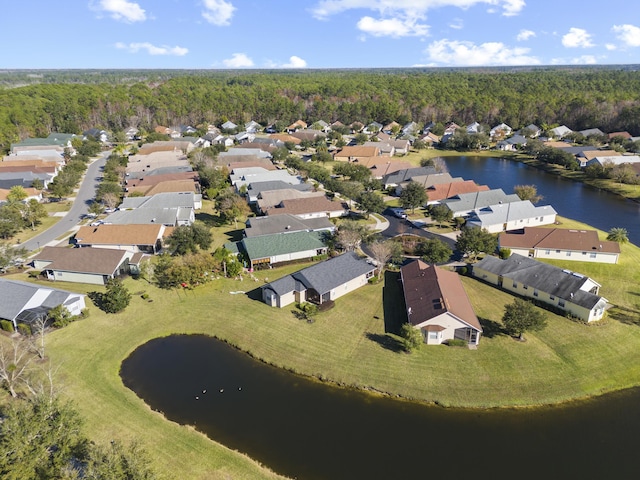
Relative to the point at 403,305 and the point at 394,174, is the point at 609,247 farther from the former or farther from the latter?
the point at 394,174

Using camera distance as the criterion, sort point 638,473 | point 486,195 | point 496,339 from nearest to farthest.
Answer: point 638,473
point 496,339
point 486,195

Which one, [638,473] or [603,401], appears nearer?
[638,473]

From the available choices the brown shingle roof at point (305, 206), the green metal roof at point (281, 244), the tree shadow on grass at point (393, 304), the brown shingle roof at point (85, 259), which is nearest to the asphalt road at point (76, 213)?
the brown shingle roof at point (85, 259)

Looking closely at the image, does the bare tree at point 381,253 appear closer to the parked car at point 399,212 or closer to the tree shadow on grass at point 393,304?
the tree shadow on grass at point 393,304

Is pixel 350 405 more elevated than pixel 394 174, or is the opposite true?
pixel 394 174

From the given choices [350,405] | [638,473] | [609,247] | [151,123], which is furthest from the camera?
[151,123]

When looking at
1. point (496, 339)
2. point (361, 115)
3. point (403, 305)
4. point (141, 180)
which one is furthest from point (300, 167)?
point (361, 115)

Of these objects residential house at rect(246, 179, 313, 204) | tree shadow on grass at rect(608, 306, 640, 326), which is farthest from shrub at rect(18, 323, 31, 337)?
tree shadow on grass at rect(608, 306, 640, 326)

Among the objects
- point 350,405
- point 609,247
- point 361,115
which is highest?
point 361,115
